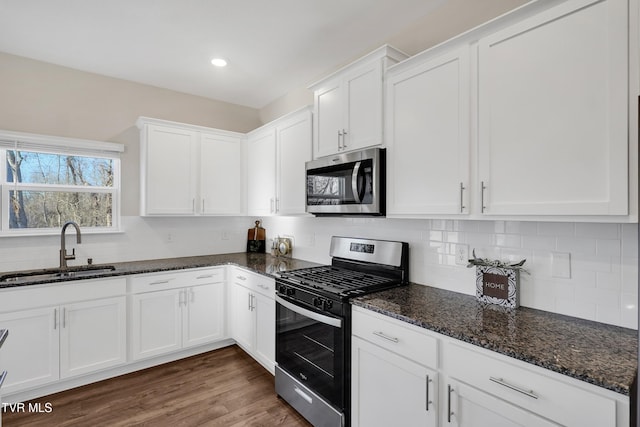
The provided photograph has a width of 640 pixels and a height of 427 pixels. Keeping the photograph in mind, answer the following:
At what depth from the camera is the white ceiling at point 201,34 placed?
2143 mm

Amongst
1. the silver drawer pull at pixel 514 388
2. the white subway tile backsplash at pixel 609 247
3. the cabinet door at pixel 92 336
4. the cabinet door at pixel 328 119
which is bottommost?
the cabinet door at pixel 92 336

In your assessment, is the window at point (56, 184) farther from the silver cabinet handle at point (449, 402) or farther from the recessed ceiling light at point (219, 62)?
the silver cabinet handle at point (449, 402)

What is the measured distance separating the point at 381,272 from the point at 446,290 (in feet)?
1.55

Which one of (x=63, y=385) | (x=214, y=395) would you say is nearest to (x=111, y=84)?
(x=63, y=385)

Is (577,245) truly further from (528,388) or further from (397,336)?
(397,336)

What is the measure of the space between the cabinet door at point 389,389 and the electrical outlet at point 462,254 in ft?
2.46

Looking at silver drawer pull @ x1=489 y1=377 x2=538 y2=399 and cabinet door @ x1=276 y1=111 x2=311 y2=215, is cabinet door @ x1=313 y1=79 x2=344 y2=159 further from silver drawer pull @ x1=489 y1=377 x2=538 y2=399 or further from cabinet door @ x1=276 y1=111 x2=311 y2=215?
silver drawer pull @ x1=489 y1=377 x2=538 y2=399

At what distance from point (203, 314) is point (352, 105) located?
7.79 feet

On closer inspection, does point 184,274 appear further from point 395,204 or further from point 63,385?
point 395,204

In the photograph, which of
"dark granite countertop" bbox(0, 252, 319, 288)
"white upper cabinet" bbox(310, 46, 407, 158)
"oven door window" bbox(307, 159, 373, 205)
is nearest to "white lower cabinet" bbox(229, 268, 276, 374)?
"dark granite countertop" bbox(0, 252, 319, 288)

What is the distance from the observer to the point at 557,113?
1.34 m

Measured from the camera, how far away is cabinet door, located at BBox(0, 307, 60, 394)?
230 centimetres

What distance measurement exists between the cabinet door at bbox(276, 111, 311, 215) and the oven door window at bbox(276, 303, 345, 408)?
0.95 metres

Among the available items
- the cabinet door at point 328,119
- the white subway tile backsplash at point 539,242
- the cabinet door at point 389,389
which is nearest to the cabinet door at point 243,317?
the cabinet door at point 389,389
